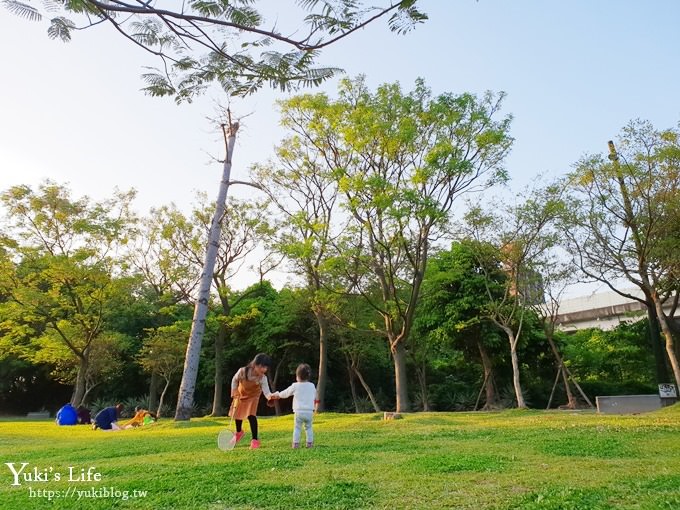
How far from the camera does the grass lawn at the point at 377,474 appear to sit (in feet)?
12.3

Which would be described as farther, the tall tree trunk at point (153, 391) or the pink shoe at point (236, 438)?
the tall tree trunk at point (153, 391)

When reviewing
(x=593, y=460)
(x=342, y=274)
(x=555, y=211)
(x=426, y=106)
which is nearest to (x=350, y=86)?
(x=426, y=106)

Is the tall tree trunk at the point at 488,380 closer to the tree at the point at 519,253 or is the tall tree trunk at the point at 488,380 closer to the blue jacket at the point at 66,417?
the tree at the point at 519,253

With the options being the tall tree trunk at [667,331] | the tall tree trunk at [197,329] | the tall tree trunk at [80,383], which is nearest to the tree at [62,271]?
the tall tree trunk at [80,383]

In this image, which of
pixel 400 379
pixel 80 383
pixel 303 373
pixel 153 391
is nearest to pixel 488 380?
pixel 400 379

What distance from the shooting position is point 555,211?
17.1 meters

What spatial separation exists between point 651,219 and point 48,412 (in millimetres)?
32189

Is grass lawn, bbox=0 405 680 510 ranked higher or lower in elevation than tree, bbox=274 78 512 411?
lower

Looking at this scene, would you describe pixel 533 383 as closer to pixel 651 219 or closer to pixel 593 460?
pixel 651 219

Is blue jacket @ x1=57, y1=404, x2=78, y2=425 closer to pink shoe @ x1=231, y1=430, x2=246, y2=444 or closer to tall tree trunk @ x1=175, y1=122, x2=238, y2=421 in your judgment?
tall tree trunk @ x1=175, y1=122, x2=238, y2=421

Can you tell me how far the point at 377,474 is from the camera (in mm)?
4730

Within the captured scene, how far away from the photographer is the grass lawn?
3.75 m

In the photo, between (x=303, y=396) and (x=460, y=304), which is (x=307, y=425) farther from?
(x=460, y=304)

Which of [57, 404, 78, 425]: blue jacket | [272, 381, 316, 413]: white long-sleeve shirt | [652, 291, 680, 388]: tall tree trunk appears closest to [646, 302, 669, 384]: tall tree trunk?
[652, 291, 680, 388]: tall tree trunk
